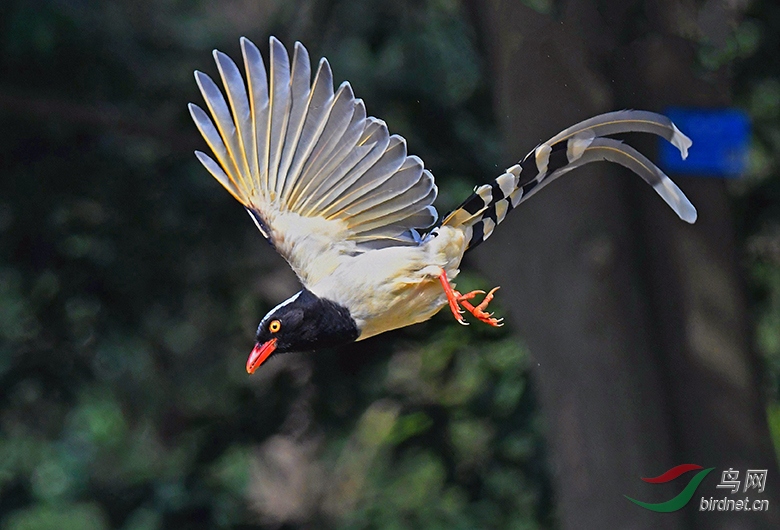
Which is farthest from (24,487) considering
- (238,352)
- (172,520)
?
(238,352)

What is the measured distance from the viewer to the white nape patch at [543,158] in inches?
45.1

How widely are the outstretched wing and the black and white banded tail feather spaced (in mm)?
53

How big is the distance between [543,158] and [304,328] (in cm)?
32

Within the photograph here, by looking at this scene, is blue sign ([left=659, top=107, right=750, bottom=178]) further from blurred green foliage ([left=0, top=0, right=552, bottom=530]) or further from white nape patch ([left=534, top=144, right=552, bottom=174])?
blurred green foliage ([left=0, top=0, right=552, bottom=530])

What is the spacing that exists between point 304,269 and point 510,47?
929 mm

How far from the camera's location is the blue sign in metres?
1.50

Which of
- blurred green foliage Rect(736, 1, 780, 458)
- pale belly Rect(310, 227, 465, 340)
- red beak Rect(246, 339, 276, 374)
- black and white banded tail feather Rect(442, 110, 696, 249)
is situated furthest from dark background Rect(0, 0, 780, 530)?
red beak Rect(246, 339, 276, 374)

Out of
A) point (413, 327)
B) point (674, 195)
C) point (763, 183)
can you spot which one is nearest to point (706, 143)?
point (674, 195)

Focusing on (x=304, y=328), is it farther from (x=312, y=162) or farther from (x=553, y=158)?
(x=553, y=158)

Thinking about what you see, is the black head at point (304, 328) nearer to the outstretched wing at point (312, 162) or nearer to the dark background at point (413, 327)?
the outstretched wing at point (312, 162)

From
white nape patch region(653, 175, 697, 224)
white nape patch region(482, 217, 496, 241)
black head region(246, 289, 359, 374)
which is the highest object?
white nape patch region(653, 175, 697, 224)

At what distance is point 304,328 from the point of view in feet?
3.65

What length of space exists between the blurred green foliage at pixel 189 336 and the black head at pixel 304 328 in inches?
65.6

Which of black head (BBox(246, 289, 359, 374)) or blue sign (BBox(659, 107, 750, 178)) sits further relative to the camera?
blue sign (BBox(659, 107, 750, 178))
